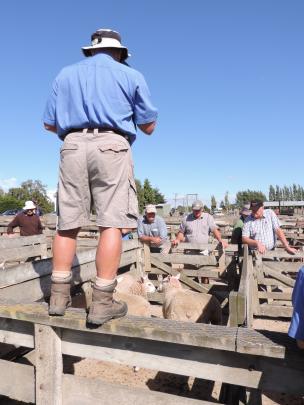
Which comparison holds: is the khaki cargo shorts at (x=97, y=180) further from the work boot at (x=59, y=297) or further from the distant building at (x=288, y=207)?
the distant building at (x=288, y=207)

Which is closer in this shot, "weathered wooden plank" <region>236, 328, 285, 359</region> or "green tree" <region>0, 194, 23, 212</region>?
"weathered wooden plank" <region>236, 328, 285, 359</region>

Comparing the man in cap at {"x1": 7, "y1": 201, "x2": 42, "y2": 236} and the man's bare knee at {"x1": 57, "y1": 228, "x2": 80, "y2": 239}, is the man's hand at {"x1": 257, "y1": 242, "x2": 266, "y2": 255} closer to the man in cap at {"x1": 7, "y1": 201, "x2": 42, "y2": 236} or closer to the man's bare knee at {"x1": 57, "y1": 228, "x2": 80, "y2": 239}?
the man's bare knee at {"x1": 57, "y1": 228, "x2": 80, "y2": 239}

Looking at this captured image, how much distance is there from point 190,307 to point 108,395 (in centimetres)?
267

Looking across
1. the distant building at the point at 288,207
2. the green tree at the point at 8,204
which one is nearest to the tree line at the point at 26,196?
the green tree at the point at 8,204

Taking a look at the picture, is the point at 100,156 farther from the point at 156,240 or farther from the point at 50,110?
the point at 156,240

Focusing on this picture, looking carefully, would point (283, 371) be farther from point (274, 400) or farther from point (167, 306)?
point (167, 306)

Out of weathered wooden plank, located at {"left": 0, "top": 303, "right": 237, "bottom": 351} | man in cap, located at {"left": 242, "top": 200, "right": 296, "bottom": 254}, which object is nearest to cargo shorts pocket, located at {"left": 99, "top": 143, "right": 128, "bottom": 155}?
weathered wooden plank, located at {"left": 0, "top": 303, "right": 237, "bottom": 351}

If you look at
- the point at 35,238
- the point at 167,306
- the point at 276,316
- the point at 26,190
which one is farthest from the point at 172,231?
the point at 26,190

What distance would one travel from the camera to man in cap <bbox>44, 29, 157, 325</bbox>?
2.36 metres

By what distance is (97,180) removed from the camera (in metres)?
2.41

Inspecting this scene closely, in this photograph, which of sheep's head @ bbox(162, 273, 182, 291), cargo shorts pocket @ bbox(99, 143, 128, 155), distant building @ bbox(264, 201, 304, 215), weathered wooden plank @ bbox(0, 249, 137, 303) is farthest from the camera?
distant building @ bbox(264, 201, 304, 215)

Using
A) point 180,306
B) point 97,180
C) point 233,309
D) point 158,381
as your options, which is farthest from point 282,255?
point 97,180

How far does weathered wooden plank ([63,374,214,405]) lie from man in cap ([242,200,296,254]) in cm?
494

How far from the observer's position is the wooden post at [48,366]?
94.2 inches
